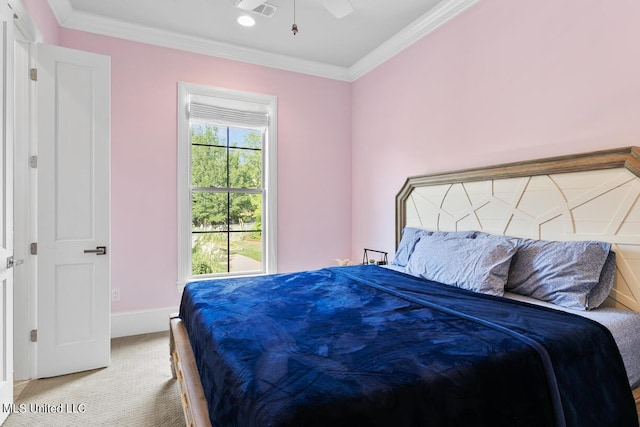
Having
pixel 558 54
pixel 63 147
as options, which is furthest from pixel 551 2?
pixel 63 147

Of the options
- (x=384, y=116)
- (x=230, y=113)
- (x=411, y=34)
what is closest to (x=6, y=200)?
(x=230, y=113)

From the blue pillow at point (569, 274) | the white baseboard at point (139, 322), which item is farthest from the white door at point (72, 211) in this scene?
the blue pillow at point (569, 274)

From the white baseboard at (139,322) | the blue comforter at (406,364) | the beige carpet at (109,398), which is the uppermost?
the blue comforter at (406,364)

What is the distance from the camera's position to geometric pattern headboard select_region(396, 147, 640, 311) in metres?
1.84

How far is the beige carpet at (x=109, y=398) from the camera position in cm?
197

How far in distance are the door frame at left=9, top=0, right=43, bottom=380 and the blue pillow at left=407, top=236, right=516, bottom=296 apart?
276 centimetres

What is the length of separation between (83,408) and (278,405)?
73.1 inches

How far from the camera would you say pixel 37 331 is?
243 centimetres

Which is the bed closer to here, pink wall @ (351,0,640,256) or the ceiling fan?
pink wall @ (351,0,640,256)

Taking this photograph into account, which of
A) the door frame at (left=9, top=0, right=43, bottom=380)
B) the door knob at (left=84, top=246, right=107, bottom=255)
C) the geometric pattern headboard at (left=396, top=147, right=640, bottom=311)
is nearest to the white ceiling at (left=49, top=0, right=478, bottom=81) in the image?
the door frame at (left=9, top=0, right=43, bottom=380)

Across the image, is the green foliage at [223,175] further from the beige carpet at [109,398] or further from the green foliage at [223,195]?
the beige carpet at [109,398]

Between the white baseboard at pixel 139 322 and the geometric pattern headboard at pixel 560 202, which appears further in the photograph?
the white baseboard at pixel 139 322

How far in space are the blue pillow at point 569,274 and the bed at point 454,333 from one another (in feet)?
0.08

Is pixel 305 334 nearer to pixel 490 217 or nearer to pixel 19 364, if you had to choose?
pixel 490 217
